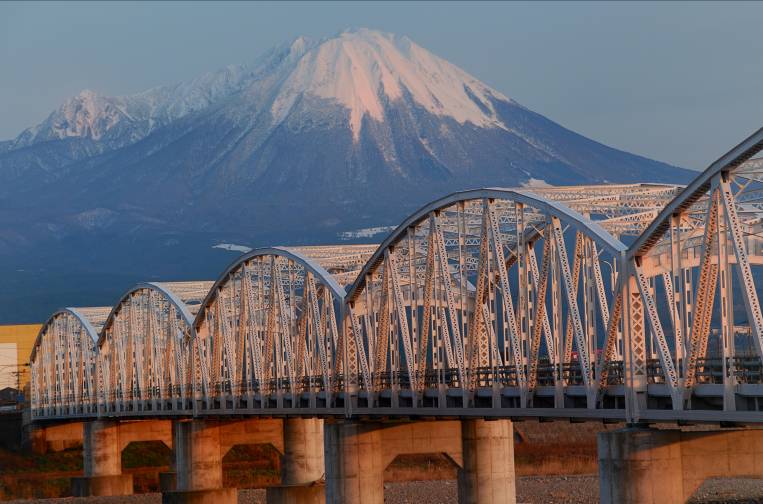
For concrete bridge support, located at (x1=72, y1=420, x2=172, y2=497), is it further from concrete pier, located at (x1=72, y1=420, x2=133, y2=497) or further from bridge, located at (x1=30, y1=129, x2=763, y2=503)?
bridge, located at (x1=30, y1=129, x2=763, y2=503)

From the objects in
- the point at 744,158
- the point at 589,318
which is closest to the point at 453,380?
the point at 589,318

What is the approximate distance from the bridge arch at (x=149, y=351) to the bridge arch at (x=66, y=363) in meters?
3.18

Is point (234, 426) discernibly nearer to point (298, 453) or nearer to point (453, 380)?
point (298, 453)

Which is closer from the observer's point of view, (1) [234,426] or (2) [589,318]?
(2) [589,318]

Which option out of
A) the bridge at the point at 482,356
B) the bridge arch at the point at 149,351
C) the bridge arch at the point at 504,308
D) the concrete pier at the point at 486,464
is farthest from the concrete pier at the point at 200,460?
the concrete pier at the point at 486,464

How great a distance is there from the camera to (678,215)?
4591 centimetres

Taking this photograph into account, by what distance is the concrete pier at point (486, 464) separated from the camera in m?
70.4

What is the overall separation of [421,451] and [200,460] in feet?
95.5

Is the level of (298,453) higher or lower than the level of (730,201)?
lower

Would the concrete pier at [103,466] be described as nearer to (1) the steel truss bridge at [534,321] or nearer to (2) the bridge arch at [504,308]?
(1) the steel truss bridge at [534,321]

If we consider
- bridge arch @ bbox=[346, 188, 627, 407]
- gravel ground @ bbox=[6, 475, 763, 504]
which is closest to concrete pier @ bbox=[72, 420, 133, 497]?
gravel ground @ bbox=[6, 475, 763, 504]

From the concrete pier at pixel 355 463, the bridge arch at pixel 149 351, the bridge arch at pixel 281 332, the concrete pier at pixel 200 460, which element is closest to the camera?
the concrete pier at pixel 355 463

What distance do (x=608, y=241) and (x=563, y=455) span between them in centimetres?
9125

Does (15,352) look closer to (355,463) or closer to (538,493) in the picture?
(538,493)
